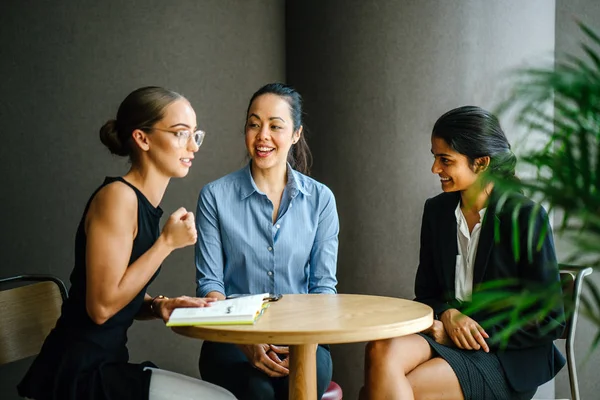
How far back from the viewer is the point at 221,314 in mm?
1869

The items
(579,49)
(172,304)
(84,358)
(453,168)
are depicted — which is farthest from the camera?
(579,49)

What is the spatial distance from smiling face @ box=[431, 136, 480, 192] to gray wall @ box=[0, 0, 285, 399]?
1.53 metres

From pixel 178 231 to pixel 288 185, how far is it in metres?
0.81

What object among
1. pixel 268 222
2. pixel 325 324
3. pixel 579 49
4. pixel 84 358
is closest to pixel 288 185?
pixel 268 222

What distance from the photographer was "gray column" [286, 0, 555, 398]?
3.20 m

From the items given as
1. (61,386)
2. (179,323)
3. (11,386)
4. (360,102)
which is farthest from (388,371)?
(11,386)

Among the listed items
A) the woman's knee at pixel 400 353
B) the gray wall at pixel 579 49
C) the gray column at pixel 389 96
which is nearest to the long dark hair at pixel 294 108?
the gray column at pixel 389 96

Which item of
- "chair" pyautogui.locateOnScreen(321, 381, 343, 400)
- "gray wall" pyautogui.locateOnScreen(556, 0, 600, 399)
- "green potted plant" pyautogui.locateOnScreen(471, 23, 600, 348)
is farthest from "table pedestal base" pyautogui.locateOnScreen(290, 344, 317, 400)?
"gray wall" pyautogui.locateOnScreen(556, 0, 600, 399)

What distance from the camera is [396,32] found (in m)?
3.30

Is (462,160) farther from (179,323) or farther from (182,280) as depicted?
(182,280)

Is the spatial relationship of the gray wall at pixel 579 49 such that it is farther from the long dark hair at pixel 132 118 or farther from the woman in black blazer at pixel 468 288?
the long dark hair at pixel 132 118

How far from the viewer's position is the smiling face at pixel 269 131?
8.84 feet

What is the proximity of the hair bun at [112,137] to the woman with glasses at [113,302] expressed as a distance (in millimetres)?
64

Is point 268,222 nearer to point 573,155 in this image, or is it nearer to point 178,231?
point 178,231
